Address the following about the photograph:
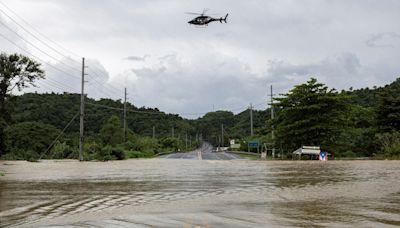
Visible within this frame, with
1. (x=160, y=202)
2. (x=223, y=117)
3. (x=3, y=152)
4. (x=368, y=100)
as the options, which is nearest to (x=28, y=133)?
(x=3, y=152)

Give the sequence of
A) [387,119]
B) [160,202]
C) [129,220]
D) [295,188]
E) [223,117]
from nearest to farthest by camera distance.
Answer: [129,220] < [160,202] < [295,188] < [387,119] < [223,117]

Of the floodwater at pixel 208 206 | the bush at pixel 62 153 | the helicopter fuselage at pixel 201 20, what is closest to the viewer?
the floodwater at pixel 208 206

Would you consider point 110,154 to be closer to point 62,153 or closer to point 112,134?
point 62,153

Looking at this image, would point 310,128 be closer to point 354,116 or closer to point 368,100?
point 354,116

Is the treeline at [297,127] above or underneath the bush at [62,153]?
above

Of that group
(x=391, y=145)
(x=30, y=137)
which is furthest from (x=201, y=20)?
(x=30, y=137)

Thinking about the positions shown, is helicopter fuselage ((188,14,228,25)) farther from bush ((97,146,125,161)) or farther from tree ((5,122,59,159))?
tree ((5,122,59,159))

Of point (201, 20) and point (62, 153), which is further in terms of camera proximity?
point (62, 153)

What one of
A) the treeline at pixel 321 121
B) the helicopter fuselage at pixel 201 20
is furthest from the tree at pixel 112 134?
the helicopter fuselage at pixel 201 20

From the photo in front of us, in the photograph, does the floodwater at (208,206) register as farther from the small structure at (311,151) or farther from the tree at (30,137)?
the tree at (30,137)
